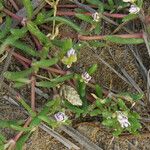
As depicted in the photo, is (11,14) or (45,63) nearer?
(45,63)

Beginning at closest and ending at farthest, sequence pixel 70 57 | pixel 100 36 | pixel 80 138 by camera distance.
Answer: pixel 70 57 → pixel 100 36 → pixel 80 138

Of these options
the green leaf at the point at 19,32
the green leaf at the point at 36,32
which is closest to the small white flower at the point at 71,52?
the green leaf at the point at 36,32

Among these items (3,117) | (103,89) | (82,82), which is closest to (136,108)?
(103,89)

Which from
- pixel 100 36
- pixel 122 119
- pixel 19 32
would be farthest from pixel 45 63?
pixel 122 119

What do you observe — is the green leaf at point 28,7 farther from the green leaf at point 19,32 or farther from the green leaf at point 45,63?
the green leaf at point 45,63

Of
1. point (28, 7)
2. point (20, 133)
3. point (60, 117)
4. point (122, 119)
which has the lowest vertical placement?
point (20, 133)

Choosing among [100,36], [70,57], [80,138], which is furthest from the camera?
[80,138]

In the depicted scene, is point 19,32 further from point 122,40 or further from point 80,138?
point 80,138

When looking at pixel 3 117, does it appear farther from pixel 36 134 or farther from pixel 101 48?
pixel 101 48

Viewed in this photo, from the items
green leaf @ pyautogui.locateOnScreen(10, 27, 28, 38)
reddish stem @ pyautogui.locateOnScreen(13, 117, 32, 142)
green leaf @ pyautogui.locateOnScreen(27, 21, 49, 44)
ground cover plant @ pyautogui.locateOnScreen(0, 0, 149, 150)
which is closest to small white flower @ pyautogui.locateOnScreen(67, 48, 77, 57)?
ground cover plant @ pyautogui.locateOnScreen(0, 0, 149, 150)
